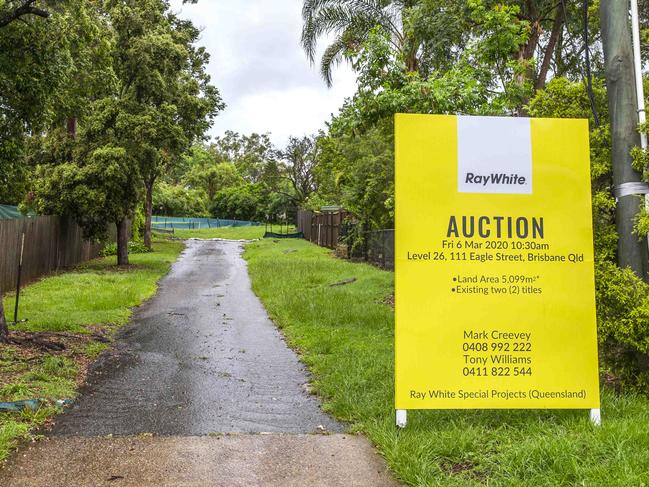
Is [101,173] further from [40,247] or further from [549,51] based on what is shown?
[549,51]

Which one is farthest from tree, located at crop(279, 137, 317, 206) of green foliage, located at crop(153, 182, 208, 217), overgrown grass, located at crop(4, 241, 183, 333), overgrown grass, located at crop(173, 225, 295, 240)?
overgrown grass, located at crop(4, 241, 183, 333)

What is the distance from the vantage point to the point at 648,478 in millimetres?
3467

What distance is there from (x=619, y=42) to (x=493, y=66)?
5.09m

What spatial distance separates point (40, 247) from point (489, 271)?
15.5m

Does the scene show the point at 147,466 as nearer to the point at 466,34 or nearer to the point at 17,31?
the point at 17,31

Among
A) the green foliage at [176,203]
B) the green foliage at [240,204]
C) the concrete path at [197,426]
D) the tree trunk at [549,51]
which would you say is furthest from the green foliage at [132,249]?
the green foliage at [240,204]

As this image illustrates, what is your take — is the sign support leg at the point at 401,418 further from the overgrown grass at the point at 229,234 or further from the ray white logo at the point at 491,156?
the overgrown grass at the point at 229,234

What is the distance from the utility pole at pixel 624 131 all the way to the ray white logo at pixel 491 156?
1.05 metres

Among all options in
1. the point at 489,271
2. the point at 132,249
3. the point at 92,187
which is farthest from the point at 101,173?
the point at 489,271

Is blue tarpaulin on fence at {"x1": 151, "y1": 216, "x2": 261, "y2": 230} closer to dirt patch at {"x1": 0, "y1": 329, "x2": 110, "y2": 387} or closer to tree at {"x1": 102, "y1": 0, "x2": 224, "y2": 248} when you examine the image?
tree at {"x1": 102, "y1": 0, "x2": 224, "y2": 248}

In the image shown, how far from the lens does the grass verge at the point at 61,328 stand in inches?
211

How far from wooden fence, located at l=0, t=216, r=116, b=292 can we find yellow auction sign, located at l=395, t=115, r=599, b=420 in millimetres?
9811

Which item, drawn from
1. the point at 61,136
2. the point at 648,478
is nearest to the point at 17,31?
Result: the point at 648,478

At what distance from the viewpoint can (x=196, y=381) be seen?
6.66m
